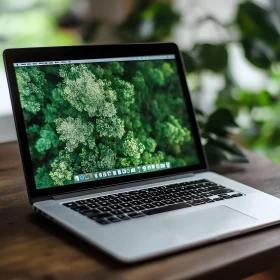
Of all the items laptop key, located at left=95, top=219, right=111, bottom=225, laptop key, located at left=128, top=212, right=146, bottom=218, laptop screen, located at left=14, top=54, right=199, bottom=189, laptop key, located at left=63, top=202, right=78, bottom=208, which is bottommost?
laptop key, located at left=128, top=212, right=146, bottom=218

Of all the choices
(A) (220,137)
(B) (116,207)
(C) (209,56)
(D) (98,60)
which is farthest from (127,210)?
(C) (209,56)

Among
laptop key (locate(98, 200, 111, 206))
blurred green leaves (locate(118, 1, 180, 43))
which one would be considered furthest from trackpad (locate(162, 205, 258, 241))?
blurred green leaves (locate(118, 1, 180, 43))

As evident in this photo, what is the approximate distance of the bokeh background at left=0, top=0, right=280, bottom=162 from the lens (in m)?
1.55

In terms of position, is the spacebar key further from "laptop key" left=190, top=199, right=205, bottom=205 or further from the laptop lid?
the laptop lid

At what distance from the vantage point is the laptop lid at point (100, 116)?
89cm

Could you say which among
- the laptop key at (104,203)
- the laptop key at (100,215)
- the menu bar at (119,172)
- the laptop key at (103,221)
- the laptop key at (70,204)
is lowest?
the laptop key at (103,221)

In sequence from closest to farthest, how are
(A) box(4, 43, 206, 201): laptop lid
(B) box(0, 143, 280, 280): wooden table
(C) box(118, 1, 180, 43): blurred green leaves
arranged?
(B) box(0, 143, 280, 280): wooden table, (A) box(4, 43, 206, 201): laptop lid, (C) box(118, 1, 180, 43): blurred green leaves

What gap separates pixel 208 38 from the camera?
2504 millimetres

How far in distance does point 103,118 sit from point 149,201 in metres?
0.18

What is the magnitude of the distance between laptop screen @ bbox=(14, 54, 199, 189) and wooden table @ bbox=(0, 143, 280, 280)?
0.10 metres

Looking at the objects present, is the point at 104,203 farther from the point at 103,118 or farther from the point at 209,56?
the point at 209,56

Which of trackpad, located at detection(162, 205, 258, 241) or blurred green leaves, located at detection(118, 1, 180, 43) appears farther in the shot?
blurred green leaves, located at detection(118, 1, 180, 43)

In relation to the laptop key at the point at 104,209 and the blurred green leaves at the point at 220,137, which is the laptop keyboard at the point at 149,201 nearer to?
the laptop key at the point at 104,209

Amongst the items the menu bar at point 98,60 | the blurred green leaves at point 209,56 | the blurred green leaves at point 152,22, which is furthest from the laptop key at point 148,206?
the blurred green leaves at point 152,22
